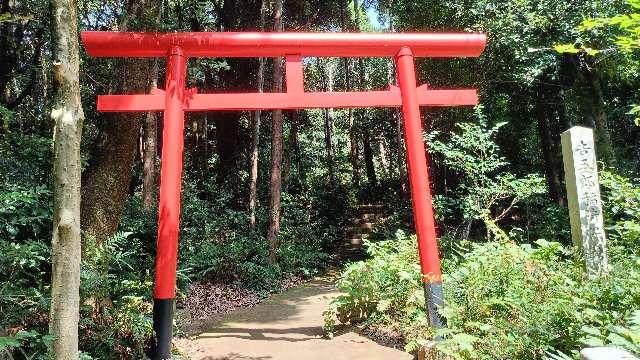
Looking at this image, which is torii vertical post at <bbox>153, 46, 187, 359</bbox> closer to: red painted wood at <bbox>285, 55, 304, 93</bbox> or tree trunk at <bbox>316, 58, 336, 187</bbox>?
red painted wood at <bbox>285, 55, 304, 93</bbox>

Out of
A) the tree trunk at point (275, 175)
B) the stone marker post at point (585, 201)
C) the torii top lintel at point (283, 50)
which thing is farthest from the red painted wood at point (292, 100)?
the tree trunk at point (275, 175)

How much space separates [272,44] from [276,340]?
389cm

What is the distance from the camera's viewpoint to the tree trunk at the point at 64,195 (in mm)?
2793

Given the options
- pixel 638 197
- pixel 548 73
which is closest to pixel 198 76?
→ pixel 548 73

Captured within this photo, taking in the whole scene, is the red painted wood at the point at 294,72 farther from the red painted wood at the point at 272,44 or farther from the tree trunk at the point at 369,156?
the tree trunk at the point at 369,156

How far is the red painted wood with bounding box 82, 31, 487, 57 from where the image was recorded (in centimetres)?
503

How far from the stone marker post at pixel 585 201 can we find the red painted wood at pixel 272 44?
75.0 inches

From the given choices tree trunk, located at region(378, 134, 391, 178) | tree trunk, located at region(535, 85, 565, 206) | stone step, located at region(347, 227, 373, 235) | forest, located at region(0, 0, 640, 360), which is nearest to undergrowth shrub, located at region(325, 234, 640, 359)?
forest, located at region(0, 0, 640, 360)

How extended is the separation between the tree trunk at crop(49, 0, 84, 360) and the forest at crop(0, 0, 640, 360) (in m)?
0.01

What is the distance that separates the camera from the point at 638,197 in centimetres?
441

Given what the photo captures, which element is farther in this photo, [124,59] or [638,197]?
[124,59]

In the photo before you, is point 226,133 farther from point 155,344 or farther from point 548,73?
point 155,344

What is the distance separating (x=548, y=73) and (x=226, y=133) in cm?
1023

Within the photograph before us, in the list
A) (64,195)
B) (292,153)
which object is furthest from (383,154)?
(64,195)
